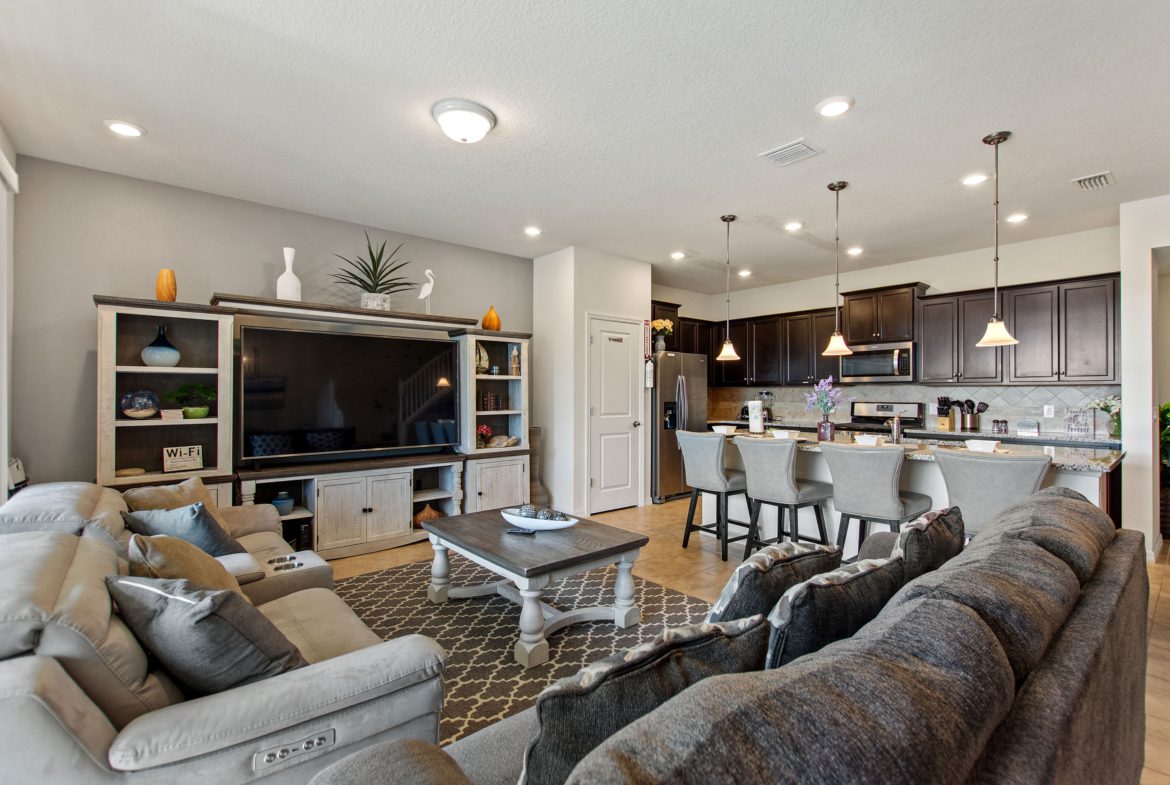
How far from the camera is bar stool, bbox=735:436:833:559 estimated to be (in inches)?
136

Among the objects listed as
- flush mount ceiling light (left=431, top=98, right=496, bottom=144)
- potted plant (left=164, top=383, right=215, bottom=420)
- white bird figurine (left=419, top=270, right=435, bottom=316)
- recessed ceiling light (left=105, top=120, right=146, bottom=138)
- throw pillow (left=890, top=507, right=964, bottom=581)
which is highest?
recessed ceiling light (left=105, top=120, right=146, bottom=138)

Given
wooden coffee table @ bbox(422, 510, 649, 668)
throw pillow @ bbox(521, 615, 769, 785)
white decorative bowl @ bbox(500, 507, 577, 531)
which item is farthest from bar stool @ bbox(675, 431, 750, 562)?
throw pillow @ bbox(521, 615, 769, 785)

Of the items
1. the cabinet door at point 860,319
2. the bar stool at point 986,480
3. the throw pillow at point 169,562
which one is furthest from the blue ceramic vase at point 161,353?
the cabinet door at point 860,319

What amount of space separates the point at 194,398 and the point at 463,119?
2722mm

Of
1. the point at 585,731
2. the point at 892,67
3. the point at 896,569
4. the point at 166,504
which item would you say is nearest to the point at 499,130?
the point at 892,67

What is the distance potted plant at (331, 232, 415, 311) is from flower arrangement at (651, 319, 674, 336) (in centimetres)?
266

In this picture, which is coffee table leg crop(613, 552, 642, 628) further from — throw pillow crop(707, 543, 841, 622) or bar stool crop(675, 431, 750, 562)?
throw pillow crop(707, 543, 841, 622)

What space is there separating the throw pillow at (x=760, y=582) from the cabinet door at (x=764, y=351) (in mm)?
5765

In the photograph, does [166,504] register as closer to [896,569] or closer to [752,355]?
[896,569]

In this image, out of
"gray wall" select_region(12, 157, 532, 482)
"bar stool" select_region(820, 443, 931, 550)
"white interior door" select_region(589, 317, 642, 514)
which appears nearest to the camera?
"bar stool" select_region(820, 443, 931, 550)

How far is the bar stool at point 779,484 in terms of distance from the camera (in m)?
3.46

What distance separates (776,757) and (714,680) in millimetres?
120

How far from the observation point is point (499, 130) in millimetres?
2932

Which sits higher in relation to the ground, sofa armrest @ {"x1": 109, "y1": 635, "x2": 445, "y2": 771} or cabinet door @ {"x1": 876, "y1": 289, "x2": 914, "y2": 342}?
cabinet door @ {"x1": 876, "y1": 289, "x2": 914, "y2": 342}
